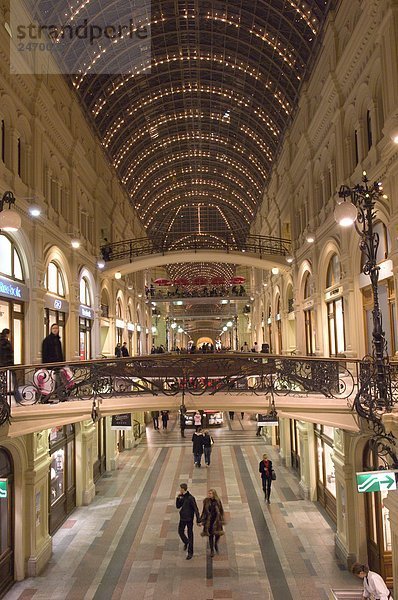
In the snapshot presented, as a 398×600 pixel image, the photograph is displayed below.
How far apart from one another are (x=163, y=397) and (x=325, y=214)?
29.5ft

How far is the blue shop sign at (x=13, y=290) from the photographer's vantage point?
1205 centimetres

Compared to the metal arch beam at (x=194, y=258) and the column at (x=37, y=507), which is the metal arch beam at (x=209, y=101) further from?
the column at (x=37, y=507)

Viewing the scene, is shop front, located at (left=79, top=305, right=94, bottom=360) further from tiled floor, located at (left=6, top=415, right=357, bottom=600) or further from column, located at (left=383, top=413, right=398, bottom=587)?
column, located at (left=383, top=413, right=398, bottom=587)

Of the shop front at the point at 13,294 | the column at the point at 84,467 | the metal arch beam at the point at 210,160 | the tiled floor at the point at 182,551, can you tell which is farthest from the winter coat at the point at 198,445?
the metal arch beam at the point at 210,160

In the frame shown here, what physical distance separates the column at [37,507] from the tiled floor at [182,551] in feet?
1.17

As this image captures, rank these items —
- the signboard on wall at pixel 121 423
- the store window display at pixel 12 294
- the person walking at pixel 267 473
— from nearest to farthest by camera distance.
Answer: the store window display at pixel 12 294
the person walking at pixel 267 473
the signboard on wall at pixel 121 423

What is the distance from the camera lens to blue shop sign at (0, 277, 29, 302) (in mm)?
12053

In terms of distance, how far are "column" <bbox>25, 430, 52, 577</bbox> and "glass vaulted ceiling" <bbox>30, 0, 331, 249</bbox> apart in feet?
42.9

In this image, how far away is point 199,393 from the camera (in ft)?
36.4

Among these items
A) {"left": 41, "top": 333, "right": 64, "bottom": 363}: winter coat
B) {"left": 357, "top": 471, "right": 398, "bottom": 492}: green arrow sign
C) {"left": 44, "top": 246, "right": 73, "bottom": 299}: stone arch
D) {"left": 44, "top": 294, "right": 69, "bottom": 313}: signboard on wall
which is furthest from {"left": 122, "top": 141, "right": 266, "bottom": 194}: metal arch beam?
{"left": 357, "top": 471, "right": 398, "bottom": 492}: green arrow sign

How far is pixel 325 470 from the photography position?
15289 millimetres

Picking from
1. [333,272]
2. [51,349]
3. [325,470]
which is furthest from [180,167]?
[51,349]

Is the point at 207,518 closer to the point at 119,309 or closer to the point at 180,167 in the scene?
the point at 119,309

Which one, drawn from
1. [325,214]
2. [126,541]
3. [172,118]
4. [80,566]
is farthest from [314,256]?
[172,118]
